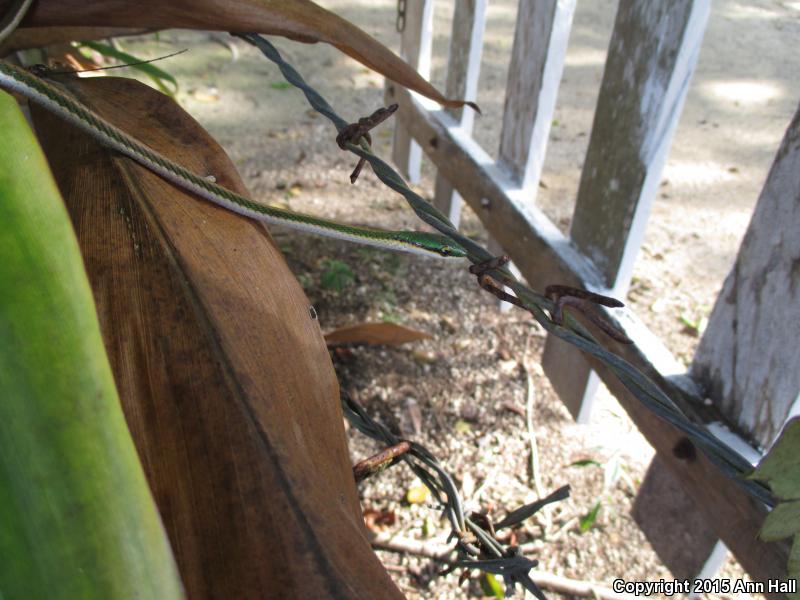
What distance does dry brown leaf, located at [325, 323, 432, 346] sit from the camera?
2.07 metres

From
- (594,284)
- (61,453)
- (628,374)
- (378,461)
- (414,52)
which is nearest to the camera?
(61,453)

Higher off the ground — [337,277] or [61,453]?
[61,453]

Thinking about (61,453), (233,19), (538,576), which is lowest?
(538,576)

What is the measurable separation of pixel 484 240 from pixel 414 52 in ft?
2.76

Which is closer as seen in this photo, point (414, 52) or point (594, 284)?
point (594, 284)

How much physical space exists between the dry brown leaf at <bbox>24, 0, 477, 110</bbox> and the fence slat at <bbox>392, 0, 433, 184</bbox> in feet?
5.41

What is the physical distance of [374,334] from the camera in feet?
6.97

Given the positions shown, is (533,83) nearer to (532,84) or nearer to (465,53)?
(532,84)

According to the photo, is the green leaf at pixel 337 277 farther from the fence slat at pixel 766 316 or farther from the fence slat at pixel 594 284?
the fence slat at pixel 766 316

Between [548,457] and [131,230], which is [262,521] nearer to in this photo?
[131,230]

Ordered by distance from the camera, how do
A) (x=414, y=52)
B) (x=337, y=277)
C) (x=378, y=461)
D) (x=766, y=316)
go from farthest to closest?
(x=414, y=52)
(x=337, y=277)
(x=766, y=316)
(x=378, y=461)

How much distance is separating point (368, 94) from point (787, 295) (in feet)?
11.0

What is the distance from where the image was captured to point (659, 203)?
318cm

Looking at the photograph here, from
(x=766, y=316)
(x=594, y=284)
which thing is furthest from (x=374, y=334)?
(x=766, y=316)
